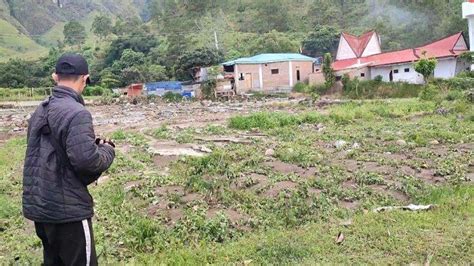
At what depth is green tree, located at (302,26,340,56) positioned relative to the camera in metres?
48.3

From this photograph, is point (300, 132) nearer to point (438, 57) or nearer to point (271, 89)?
point (438, 57)

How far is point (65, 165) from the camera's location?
2740 mm

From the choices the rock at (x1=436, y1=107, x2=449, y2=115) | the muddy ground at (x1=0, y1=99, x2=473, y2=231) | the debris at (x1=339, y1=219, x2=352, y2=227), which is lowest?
the debris at (x1=339, y1=219, x2=352, y2=227)

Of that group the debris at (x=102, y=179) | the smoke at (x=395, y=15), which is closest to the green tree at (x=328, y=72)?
the smoke at (x=395, y=15)

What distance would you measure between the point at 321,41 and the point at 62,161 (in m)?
48.1

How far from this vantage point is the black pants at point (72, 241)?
277cm

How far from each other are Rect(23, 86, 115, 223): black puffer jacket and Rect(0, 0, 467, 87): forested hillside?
38.5 metres

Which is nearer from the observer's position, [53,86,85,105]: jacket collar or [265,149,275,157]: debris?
[53,86,85,105]: jacket collar

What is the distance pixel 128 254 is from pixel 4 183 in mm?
4152

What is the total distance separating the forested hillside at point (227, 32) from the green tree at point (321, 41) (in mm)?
103

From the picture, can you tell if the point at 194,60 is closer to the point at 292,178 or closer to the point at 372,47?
the point at 372,47

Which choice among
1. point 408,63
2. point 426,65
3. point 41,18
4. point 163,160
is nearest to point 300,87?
point 408,63

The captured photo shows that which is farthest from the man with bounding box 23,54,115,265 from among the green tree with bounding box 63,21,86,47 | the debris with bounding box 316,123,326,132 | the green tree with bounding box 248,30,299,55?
the green tree with bounding box 63,21,86,47

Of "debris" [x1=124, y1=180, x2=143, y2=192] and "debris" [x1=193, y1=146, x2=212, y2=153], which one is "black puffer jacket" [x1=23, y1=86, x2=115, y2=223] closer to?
"debris" [x1=124, y1=180, x2=143, y2=192]
